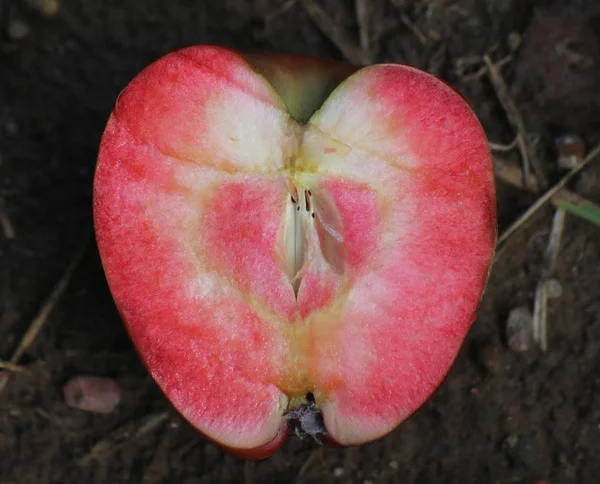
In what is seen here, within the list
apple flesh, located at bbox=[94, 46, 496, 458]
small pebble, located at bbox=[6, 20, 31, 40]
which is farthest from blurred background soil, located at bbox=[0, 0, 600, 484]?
apple flesh, located at bbox=[94, 46, 496, 458]

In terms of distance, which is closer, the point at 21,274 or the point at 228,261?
the point at 228,261

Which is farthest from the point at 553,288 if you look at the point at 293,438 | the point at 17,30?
the point at 17,30

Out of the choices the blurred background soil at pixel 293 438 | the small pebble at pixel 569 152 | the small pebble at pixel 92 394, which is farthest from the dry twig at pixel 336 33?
the small pebble at pixel 92 394

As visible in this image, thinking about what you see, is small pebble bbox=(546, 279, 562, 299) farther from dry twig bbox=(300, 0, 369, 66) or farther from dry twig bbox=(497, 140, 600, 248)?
dry twig bbox=(300, 0, 369, 66)

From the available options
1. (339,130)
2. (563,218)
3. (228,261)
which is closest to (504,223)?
(563,218)

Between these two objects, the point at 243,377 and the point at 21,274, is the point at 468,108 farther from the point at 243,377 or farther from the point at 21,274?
the point at 21,274
